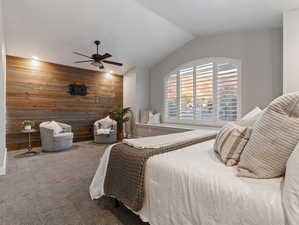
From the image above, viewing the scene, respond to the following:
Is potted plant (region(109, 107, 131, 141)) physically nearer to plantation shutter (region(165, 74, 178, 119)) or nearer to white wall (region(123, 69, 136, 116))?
white wall (region(123, 69, 136, 116))

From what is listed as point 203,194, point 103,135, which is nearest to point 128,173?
point 203,194

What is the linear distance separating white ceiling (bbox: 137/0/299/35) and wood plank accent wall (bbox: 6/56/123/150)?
10.5 ft

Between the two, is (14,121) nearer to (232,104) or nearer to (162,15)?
(162,15)

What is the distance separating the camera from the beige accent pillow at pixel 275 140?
0.86m

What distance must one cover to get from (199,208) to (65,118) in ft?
16.3

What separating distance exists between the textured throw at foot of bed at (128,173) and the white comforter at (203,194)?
2.4 inches

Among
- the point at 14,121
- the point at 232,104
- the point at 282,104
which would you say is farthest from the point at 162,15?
the point at 14,121

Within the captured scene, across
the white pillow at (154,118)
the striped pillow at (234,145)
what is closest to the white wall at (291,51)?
the striped pillow at (234,145)

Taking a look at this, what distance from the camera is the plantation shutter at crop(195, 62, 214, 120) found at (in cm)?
427

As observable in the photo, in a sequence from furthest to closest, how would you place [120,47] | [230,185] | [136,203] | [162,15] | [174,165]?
[120,47], [162,15], [136,203], [174,165], [230,185]

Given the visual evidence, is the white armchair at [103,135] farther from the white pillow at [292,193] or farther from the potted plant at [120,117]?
the white pillow at [292,193]

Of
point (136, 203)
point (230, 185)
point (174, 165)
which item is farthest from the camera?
point (136, 203)

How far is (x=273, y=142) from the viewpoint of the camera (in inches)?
35.0

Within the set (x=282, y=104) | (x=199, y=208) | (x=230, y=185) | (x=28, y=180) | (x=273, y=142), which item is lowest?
(x=28, y=180)
